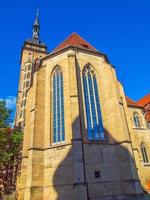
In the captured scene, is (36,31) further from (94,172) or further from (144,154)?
(94,172)

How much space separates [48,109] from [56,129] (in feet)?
6.38

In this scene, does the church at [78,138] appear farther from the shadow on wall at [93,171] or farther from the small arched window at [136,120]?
the small arched window at [136,120]

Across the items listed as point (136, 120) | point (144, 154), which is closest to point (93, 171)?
point (144, 154)

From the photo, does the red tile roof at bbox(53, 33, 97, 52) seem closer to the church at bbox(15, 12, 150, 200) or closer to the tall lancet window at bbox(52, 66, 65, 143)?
the church at bbox(15, 12, 150, 200)

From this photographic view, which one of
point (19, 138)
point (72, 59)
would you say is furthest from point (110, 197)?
point (19, 138)

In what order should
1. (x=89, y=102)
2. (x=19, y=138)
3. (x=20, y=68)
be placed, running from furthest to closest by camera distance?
1. (x=20, y=68)
2. (x=19, y=138)
3. (x=89, y=102)

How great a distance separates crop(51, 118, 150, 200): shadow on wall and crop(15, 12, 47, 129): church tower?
77.6 feet

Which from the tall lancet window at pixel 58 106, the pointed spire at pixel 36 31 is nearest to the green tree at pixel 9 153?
the tall lancet window at pixel 58 106

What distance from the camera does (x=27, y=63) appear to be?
42.9m

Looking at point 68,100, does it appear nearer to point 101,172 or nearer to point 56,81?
point 56,81

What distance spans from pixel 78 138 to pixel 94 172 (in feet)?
8.37

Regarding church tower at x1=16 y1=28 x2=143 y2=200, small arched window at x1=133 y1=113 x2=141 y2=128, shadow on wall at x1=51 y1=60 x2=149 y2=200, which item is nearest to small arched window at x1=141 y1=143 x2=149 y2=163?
small arched window at x1=133 y1=113 x2=141 y2=128

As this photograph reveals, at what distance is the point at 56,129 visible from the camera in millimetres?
14461

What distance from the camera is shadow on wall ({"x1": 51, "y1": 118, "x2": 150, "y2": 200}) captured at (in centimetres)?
1180
